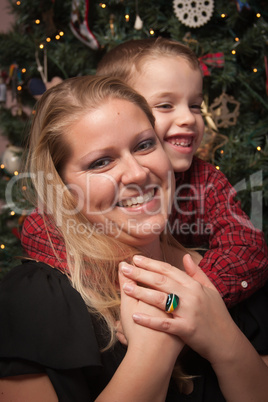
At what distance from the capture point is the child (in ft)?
4.04

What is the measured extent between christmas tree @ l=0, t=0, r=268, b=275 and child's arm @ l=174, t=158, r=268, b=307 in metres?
0.55

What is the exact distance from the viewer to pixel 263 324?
1.13 m

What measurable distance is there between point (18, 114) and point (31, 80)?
29cm

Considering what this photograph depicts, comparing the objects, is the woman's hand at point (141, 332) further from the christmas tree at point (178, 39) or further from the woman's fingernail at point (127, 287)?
the christmas tree at point (178, 39)

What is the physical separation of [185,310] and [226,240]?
0.52 m

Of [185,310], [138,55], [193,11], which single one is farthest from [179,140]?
[193,11]

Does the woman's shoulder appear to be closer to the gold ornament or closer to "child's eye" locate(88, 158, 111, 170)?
"child's eye" locate(88, 158, 111, 170)

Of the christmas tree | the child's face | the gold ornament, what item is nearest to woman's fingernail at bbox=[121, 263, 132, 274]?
the child's face

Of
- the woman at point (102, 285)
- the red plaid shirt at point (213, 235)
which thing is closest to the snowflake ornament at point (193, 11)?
the red plaid shirt at point (213, 235)

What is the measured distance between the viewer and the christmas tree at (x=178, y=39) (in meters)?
2.13

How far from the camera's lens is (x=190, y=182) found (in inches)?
61.4

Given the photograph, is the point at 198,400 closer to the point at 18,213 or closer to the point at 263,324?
the point at 263,324

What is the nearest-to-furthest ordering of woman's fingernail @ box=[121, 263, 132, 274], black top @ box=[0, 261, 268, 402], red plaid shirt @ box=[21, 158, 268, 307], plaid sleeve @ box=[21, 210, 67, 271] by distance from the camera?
1. black top @ box=[0, 261, 268, 402]
2. woman's fingernail @ box=[121, 263, 132, 274]
3. plaid sleeve @ box=[21, 210, 67, 271]
4. red plaid shirt @ box=[21, 158, 268, 307]

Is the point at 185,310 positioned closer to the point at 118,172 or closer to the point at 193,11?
the point at 118,172
